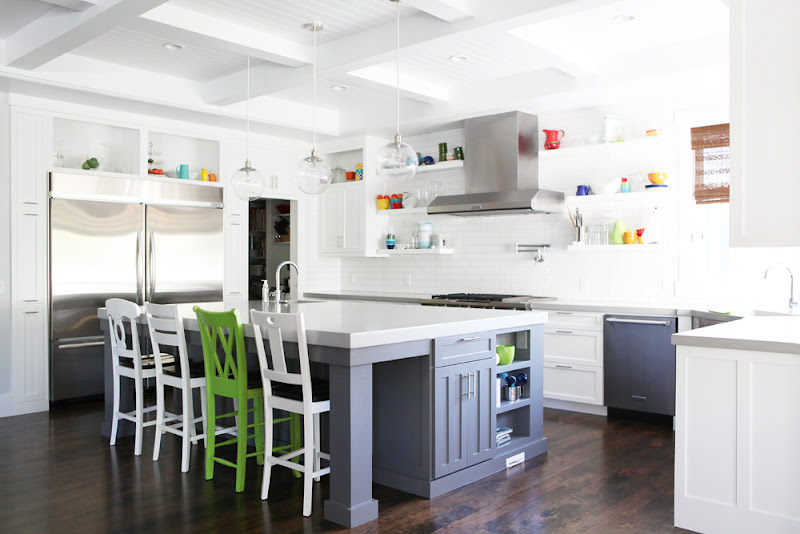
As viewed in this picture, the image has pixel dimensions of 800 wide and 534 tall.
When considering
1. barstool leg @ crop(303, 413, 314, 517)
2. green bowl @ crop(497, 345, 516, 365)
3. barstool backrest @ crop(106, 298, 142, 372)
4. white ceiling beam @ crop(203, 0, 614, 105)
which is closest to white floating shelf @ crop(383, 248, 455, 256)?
white ceiling beam @ crop(203, 0, 614, 105)

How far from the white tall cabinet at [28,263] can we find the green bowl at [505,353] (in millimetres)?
4034

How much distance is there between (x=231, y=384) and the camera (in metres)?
3.72

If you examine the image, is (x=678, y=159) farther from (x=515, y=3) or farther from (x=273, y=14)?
(x=273, y=14)

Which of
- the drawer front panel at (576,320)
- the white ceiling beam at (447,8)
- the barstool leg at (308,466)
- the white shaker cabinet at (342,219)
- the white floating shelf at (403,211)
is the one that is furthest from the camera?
the white shaker cabinet at (342,219)

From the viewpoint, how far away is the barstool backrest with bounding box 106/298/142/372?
4.34 meters

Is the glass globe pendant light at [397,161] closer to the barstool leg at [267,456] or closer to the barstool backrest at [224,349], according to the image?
the barstool backrest at [224,349]

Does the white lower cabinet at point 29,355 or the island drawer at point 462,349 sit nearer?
the island drawer at point 462,349

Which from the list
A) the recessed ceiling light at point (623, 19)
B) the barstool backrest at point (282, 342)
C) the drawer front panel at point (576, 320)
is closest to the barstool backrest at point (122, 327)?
the barstool backrest at point (282, 342)

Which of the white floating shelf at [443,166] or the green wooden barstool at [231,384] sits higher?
the white floating shelf at [443,166]

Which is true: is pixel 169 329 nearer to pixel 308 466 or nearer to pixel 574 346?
pixel 308 466

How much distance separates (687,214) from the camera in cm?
553

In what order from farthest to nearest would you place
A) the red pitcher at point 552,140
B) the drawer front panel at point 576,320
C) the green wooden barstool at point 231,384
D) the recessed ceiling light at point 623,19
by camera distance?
the red pitcher at point 552,140
the drawer front panel at point 576,320
the recessed ceiling light at point 623,19
the green wooden barstool at point 231,384

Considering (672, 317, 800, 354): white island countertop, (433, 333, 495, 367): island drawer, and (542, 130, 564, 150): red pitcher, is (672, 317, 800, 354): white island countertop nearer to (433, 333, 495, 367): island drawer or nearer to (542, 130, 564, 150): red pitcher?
(433, 333, 495, 367): island drawer

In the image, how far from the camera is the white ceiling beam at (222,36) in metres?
4.38
